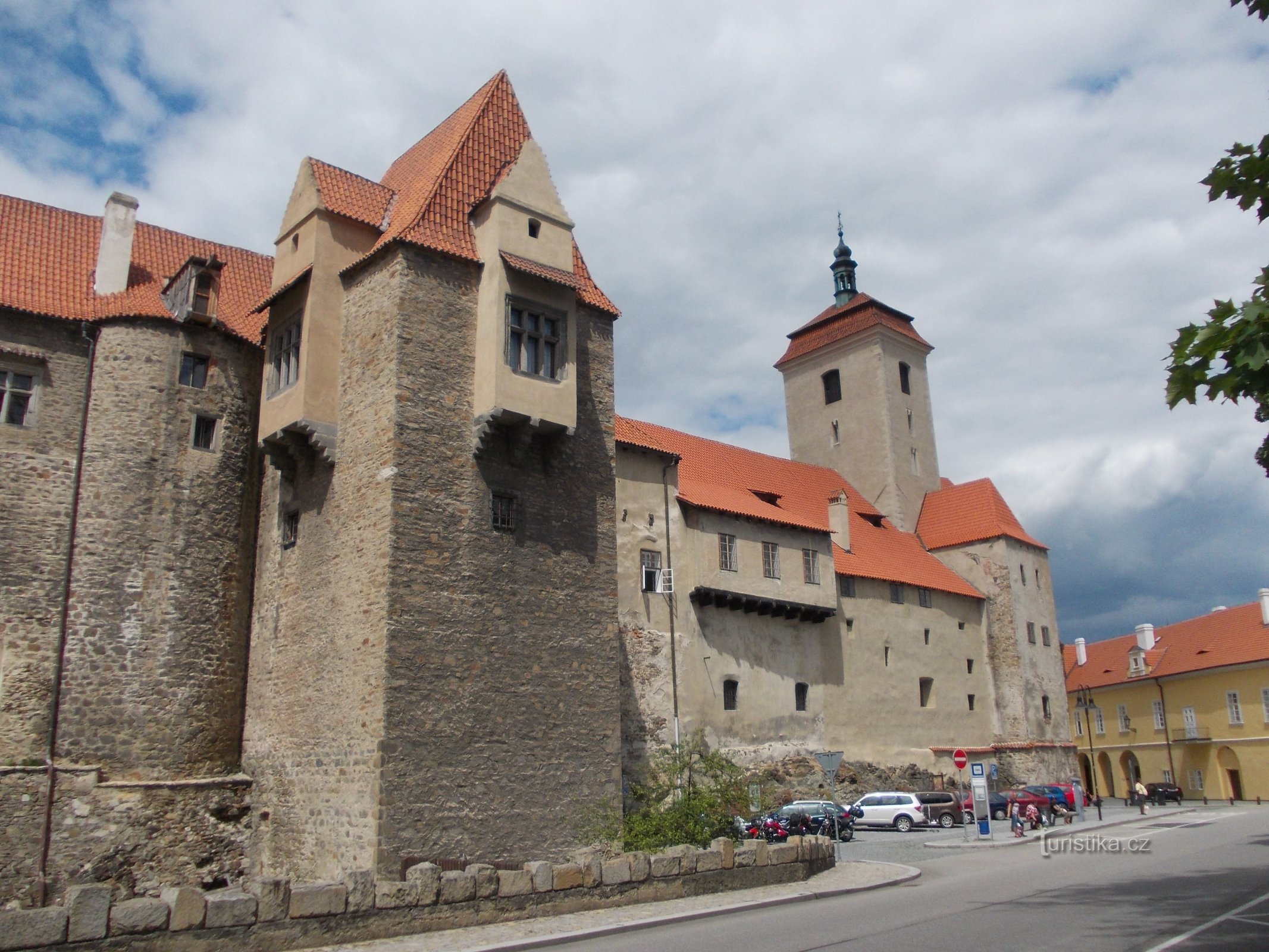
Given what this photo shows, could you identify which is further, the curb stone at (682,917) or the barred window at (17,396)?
the barred window at (17,396)

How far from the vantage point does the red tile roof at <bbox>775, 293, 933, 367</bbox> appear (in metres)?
51.3

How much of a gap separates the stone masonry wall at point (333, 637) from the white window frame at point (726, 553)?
15592 millimetres

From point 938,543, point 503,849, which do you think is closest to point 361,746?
point 503,849

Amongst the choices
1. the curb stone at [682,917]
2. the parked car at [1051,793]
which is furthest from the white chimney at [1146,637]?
the curb stone at [682,917]

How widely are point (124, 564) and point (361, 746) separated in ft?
22.4

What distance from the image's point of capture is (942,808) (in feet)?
112

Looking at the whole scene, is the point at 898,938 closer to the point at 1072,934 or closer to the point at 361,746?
the point at 1072,934

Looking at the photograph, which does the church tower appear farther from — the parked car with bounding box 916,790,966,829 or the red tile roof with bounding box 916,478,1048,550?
the parked car with bounding box 916,790,966,829

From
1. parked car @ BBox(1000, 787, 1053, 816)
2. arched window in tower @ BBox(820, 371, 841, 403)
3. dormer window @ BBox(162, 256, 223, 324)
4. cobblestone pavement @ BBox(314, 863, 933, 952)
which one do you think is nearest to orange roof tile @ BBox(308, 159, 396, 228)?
dormer window @ BBox(162, 256, 223, 324)

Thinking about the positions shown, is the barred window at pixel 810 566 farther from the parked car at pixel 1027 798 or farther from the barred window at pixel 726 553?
the parked car at pixel 1027 798

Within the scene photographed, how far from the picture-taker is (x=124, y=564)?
2044 cm

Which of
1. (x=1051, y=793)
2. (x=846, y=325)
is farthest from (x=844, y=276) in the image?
(x=1051, y=793)

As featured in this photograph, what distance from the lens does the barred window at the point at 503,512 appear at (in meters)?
19.8

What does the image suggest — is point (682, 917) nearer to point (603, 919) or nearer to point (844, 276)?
point (603, 919)
